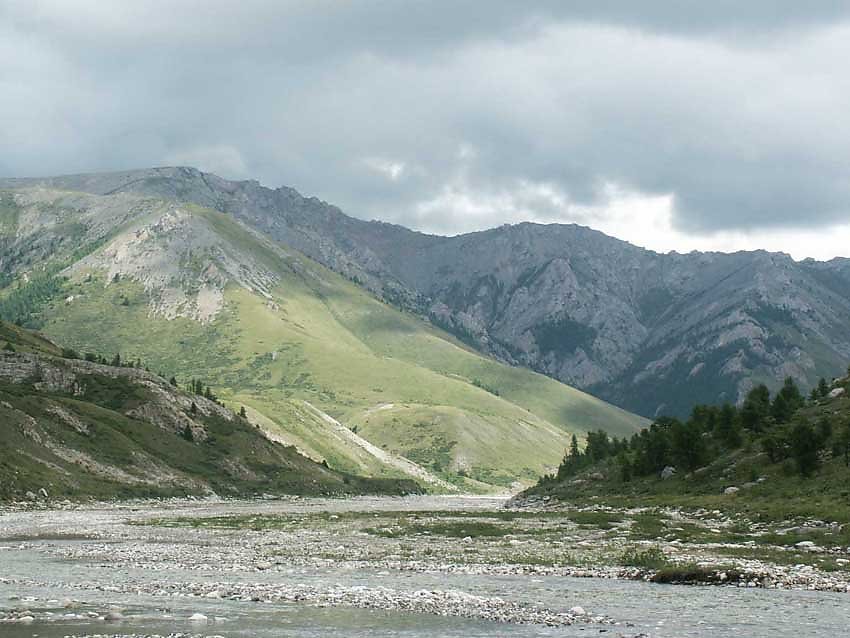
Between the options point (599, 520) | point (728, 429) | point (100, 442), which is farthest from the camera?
point (100, 442)

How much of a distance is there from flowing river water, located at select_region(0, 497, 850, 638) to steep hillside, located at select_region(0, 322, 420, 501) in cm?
8336

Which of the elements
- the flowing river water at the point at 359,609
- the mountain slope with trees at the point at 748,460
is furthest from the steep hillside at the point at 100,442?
the flowing river water at the point at 359,609

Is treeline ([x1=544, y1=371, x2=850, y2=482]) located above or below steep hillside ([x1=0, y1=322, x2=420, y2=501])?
above

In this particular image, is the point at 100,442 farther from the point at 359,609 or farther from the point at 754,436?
the point at 359,609

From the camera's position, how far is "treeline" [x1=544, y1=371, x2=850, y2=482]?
83.4 metres

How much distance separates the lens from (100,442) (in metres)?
156

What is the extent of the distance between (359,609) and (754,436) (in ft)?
288

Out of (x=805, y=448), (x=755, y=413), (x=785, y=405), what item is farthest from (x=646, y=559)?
(x=785, y=405)

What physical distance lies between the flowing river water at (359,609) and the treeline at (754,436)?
51082mm

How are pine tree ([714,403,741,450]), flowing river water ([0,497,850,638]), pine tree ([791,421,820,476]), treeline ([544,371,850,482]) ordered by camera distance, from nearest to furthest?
flowing river water ([0,497,850,638]) → pine tree ([791,421,820,476]) → treeline ([544,371,850,482]) → pine tree ([714,403,741,450])

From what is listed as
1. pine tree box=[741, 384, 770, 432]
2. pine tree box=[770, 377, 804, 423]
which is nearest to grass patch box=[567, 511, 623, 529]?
pine tree box=[741, 384, 770, 432]

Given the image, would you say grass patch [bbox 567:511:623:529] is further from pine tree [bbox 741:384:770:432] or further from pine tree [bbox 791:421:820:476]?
pine tree [bbox 741:384:770:432]

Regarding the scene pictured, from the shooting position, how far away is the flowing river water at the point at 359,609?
27.0 metres

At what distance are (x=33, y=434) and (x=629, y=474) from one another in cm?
9423
